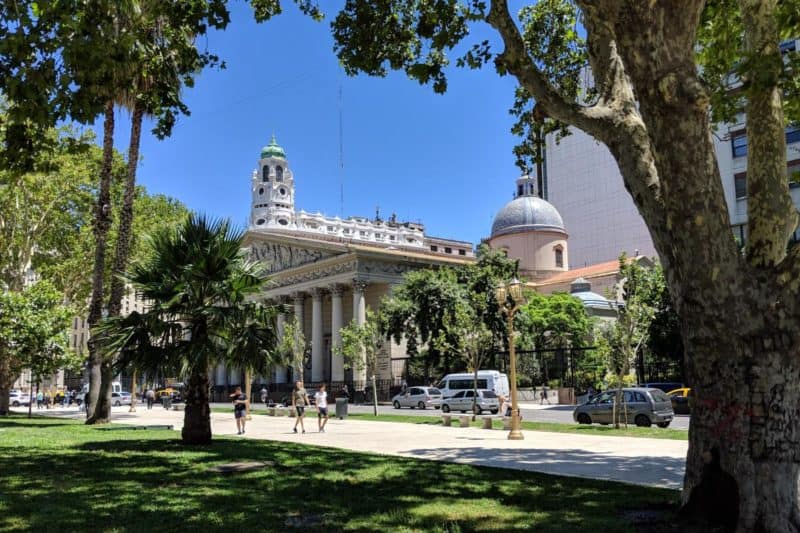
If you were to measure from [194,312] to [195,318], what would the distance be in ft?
0.66

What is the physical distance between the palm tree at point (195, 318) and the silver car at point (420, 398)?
1069 inches

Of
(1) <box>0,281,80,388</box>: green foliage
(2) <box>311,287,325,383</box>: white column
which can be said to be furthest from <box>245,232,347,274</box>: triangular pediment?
(1) <box>0,281,80,388</box>: green foliage

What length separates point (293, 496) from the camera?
8.53m

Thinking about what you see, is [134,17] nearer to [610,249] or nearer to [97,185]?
[97,185]

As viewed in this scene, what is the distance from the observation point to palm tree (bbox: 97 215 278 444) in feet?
43.5

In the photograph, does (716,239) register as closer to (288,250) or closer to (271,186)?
(288,250)

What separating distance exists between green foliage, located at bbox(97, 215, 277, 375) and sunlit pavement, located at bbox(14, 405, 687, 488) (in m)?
3.86

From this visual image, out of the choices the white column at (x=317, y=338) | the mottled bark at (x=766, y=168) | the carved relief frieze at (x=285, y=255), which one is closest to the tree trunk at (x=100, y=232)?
the mottled bark at (x=766, y=168)

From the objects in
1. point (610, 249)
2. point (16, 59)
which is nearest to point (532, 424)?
point (16, 59)

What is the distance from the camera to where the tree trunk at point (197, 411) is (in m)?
14.0

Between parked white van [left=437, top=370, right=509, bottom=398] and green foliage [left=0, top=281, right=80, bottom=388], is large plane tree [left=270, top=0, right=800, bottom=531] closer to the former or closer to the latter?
green foliage [left=0, top=281, right=80, bottom=388]

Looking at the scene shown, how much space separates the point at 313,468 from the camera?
11312mm

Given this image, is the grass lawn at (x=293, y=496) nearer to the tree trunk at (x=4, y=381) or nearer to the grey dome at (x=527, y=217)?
the tree trunk at (x=4, y=381)

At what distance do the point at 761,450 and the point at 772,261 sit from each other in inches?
68.3
